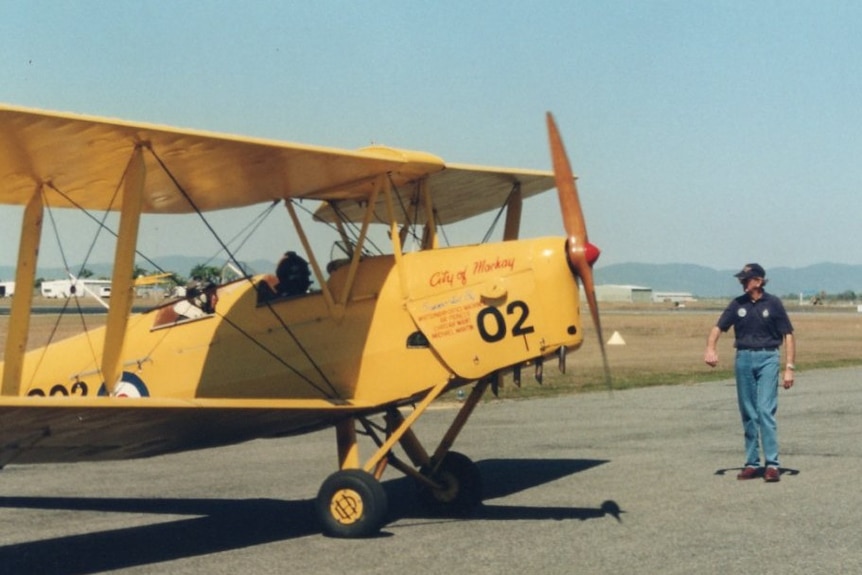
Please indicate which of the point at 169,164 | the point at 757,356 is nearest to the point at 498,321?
the point at 169,164

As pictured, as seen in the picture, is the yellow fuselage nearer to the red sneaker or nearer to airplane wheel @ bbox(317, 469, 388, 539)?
airplane wheel @ bbox(317, 469, 388, 539)

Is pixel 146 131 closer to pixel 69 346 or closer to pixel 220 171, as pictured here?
pixel 220 171

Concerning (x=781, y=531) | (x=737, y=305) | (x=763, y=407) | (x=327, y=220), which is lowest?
(x=781, y=531)

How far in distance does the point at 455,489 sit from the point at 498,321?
1761 millimetres

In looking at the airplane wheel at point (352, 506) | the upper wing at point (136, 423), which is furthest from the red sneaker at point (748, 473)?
the airplane wheel at point (352, 506)

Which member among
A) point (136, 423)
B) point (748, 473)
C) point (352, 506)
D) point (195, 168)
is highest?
point (195, 168)

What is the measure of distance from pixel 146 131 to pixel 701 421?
1063 centimetres

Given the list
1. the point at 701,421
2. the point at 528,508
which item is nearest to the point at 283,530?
the point at 528,508

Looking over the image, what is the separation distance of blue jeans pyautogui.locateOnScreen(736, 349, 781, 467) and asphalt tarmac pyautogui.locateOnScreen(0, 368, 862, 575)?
0.41 metres

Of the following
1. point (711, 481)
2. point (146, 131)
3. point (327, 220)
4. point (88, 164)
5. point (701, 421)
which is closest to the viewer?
point (146, 131)

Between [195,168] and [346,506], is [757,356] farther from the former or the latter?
[195,168]

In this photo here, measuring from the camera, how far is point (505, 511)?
9648mm

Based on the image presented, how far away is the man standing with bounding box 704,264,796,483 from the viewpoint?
431 inches

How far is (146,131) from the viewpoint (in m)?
7.88
